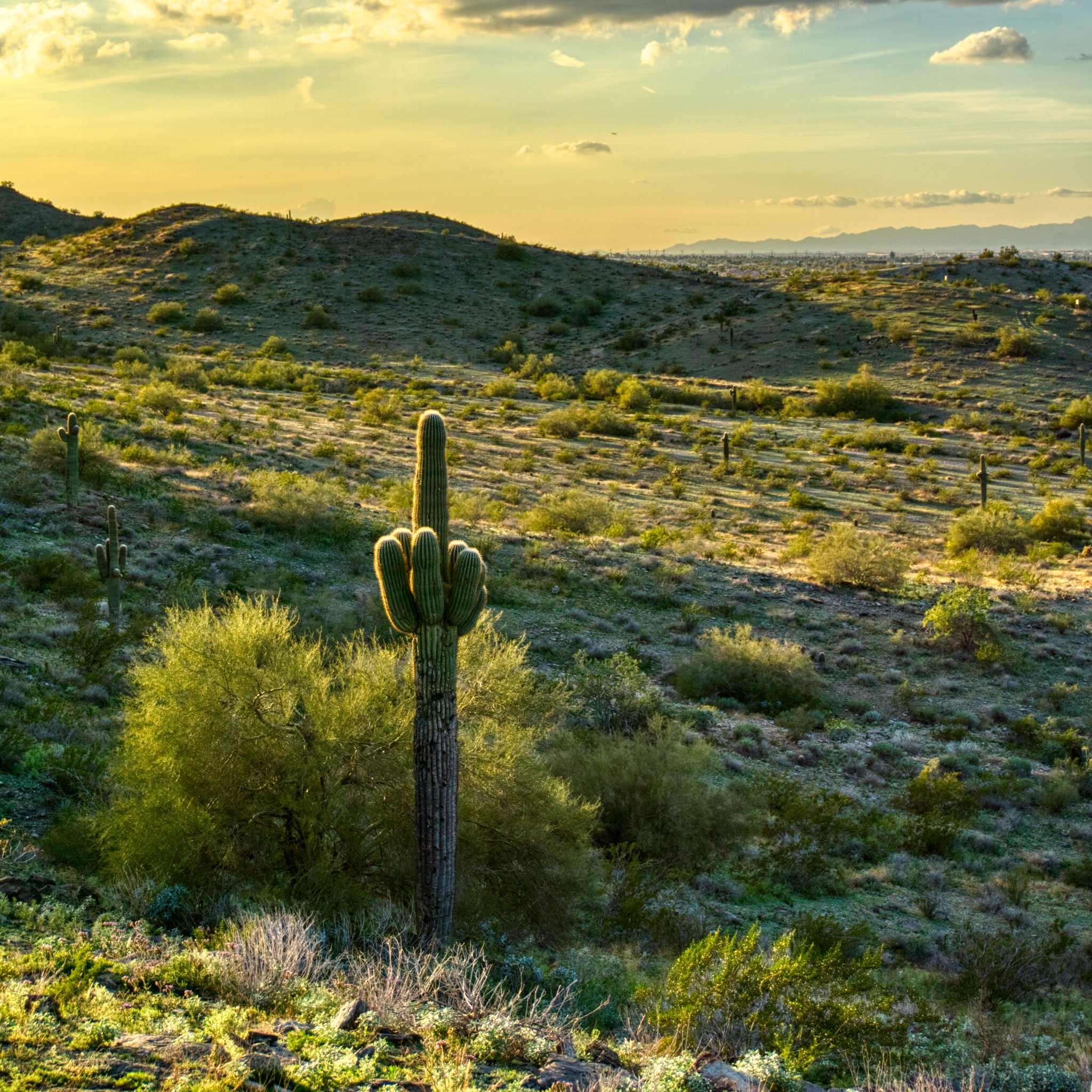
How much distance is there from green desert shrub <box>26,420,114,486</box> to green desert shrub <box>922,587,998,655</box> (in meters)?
18.6

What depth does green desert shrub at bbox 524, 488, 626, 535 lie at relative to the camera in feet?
84.3

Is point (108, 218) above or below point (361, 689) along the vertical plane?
above

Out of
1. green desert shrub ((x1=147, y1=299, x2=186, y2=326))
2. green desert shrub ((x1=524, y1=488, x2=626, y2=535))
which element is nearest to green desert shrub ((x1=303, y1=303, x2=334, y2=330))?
green desert shrub ((x1=147, y1=299, x2=186, y2=326))

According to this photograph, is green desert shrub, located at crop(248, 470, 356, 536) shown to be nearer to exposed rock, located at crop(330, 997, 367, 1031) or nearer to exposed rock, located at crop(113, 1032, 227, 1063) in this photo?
exposed rock, located at crop(330, 997, 367, 1031)

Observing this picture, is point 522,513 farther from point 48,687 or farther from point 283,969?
point 283,969

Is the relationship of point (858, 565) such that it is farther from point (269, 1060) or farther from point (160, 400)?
point (160, 400)

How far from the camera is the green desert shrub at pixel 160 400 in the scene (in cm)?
3450

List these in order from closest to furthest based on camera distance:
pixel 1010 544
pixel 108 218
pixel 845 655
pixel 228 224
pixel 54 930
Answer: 1. pixel 54 930
2. pixel 845 655
3. pixel 1010 544
4. pixel 228 224
5. pixel 108 218

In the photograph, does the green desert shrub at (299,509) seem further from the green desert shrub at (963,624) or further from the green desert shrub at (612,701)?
the green desert shrub at (963,624)

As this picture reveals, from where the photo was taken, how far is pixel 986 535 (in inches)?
990

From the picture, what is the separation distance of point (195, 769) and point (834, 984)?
209 inches

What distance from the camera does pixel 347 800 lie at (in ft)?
27.5

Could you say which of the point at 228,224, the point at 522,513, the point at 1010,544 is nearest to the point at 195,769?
the point at 522,513

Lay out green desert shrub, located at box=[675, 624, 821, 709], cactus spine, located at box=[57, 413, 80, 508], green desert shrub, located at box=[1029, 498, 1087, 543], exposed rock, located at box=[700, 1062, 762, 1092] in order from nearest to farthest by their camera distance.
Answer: exposed rock, located at box=[700, 1062, 762, 1092]
green desert shrub, located at box=[675, 624, 821, 709]
cactus spine, located at box=[57, 413, 80, 508]
green desert shrub, located at box=[1029, 498, 1087, 543]
